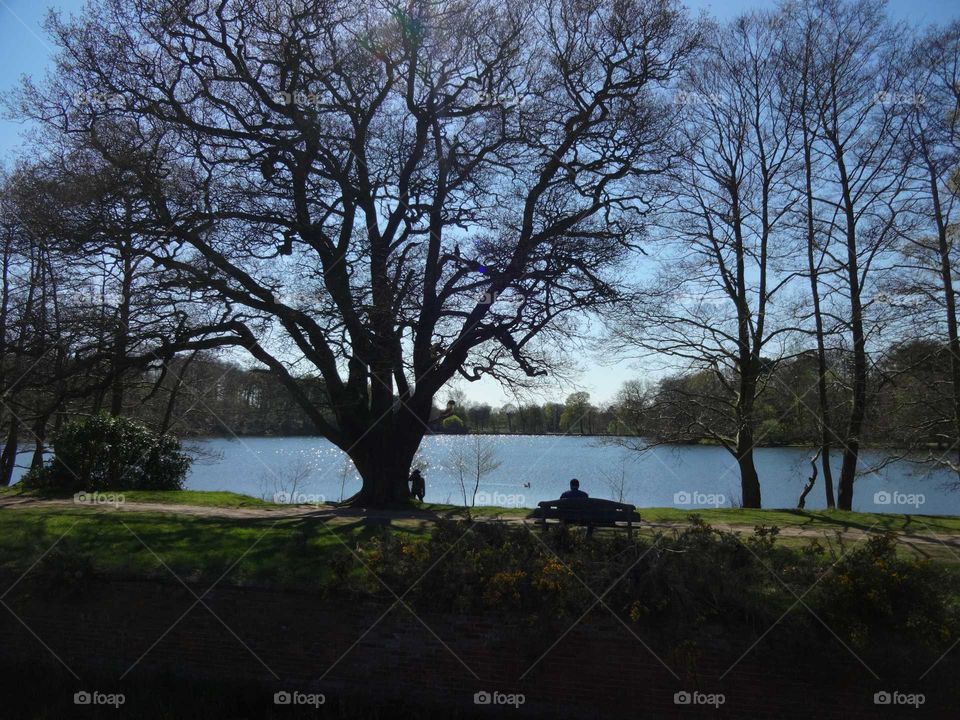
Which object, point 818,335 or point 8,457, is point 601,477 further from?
point 8,457

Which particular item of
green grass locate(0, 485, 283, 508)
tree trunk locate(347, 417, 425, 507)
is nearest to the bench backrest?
tree trunk locate(347, 417, 425, 507)

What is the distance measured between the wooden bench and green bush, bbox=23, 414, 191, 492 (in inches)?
515

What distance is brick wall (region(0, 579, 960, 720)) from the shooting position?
8867mm

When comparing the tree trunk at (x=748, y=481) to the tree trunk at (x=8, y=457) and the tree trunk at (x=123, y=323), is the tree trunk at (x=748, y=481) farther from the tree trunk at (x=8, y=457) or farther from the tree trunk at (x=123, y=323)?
the tree trunk at (x=8, y=457)

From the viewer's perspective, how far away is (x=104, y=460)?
20.4 meters

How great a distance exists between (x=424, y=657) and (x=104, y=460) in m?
14.1

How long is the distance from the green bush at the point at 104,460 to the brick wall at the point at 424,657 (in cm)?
962

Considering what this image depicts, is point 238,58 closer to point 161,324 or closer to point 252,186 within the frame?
point 252,186

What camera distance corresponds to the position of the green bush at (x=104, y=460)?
2000 centimetres

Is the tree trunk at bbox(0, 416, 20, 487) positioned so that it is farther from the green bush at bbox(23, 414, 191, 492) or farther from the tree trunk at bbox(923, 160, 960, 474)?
the tree trunk at bbox(923, 160, 960, 474)

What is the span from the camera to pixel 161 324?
1706 centimetres

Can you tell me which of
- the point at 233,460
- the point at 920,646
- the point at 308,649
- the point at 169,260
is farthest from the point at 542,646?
the point at 233,460

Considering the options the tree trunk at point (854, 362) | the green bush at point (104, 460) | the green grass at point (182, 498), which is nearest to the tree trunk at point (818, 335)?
the tree trunk at point (854, 362)

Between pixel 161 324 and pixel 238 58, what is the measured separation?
6.11 metres
